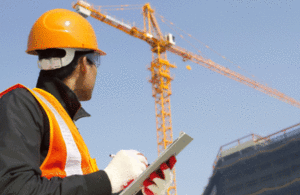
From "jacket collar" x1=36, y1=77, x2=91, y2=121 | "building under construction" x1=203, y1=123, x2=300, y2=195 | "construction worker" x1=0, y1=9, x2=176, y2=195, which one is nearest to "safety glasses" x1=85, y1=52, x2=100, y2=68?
"construction worker" x1=0, y1=9, x2=176, y2=195

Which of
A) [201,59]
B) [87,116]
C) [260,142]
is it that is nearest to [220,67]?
[201,59]

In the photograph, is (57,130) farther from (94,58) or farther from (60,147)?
(94,58)

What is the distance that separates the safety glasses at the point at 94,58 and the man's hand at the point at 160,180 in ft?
3.48

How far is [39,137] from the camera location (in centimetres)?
162

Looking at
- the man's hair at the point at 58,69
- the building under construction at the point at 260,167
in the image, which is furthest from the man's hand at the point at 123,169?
the building under construction at the point at 260,167

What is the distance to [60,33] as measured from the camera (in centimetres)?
221

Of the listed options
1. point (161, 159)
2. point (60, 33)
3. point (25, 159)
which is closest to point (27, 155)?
point (25, 159)

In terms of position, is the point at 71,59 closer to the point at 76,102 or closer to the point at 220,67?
the point at 76,102

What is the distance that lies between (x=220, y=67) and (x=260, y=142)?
13.1m

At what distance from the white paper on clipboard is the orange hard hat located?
1082 mm

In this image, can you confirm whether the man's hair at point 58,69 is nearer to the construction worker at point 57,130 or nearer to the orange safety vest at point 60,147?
the construction worker at point 57,130

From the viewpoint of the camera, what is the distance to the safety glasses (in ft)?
7.64

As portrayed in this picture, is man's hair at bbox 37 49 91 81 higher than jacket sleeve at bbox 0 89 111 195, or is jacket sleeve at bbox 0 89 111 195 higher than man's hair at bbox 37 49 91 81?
man's hair at bbox 37 49 91 81

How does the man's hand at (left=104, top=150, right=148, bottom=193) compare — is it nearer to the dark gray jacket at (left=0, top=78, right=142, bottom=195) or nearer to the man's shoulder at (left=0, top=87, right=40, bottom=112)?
the dark gray jacket at (left=0, top=78, right=142, bottom=195)
